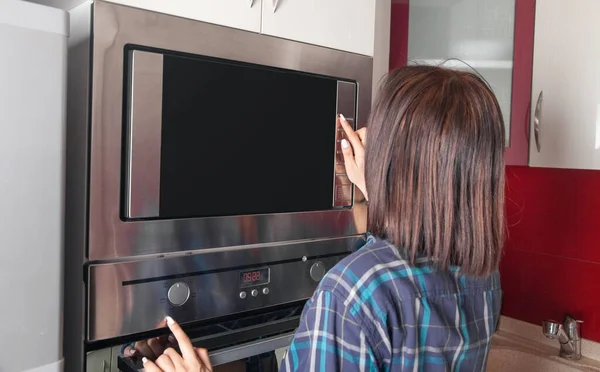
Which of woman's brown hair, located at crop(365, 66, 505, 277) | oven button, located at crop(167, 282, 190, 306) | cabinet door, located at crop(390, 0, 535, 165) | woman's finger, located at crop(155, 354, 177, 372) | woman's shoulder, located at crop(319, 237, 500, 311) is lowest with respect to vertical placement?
woman's finger, located at crop(155, 354, 177, 372)

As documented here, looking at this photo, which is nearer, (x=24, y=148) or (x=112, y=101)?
(x=24, y=148)

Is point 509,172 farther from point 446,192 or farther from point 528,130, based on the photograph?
point 446,192

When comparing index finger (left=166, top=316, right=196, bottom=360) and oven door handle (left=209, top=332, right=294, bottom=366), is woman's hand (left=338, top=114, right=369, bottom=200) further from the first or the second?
index finger (left=166, top=316, right=196, bottom=360)

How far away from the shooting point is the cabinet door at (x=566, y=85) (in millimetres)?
Answer: 1406

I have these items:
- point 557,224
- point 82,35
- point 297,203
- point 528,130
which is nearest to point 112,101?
point 82,35

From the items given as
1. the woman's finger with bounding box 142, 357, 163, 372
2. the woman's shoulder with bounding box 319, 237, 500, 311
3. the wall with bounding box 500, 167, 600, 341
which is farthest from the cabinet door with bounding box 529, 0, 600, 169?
the woman's finger with bounding box 142, 357, 163, 372

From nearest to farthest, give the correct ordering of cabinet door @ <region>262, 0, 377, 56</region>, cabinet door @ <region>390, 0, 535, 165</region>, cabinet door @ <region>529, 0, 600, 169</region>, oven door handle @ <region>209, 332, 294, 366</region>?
oven door handle @ <region>209, 332, 294, 366</region>
cabinet door @ <region>262, 0, 377, 56</region>
cabinet door @ <region>529, 0, 600, 169</region>
cabinet door @ <region>390, 0, 535, 165</region>

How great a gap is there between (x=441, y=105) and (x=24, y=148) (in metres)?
0.53

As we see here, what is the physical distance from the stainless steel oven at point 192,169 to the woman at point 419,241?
0.15m

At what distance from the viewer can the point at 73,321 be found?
84cm

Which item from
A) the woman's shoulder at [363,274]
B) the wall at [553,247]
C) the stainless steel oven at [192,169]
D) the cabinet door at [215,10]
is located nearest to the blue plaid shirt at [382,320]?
the woman's shoulder at [363,274]

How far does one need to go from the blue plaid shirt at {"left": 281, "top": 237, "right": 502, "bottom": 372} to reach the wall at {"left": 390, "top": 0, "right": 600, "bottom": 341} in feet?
3.50

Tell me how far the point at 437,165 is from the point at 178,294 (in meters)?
0.45

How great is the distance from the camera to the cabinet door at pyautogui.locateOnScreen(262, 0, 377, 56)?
1.03m
